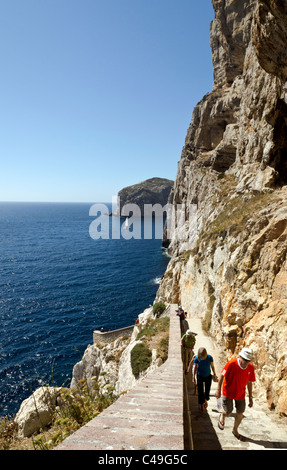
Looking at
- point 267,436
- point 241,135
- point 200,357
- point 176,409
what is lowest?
point 267,436

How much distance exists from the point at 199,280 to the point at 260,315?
32.3ft

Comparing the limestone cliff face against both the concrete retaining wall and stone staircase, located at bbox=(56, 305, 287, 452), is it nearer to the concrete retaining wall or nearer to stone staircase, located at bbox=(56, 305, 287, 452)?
stone staircase, located at bbox=(56, 305, 287, 452)

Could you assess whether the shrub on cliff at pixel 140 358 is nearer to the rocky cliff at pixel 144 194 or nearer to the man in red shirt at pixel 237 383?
the man in red shirt at pixel 237 383

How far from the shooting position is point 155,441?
2729mm

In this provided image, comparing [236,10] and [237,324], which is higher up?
[236,10]

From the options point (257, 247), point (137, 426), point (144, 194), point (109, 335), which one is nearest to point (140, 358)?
point (257, 247)

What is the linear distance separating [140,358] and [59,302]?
103 feet

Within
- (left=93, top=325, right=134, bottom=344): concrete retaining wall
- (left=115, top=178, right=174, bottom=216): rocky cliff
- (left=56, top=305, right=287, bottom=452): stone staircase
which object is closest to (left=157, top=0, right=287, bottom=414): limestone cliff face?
(left=56, top=305, right=287, bottom=452): stone staircase

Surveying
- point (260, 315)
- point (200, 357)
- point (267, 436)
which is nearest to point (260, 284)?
point (260, 315)

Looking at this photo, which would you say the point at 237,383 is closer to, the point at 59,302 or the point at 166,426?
the point at 166,426

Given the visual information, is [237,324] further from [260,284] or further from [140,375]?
[140,375]

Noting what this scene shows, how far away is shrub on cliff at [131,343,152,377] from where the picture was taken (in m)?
13.0

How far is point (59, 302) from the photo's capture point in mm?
41000

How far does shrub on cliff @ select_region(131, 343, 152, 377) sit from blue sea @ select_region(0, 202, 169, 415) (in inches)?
176
